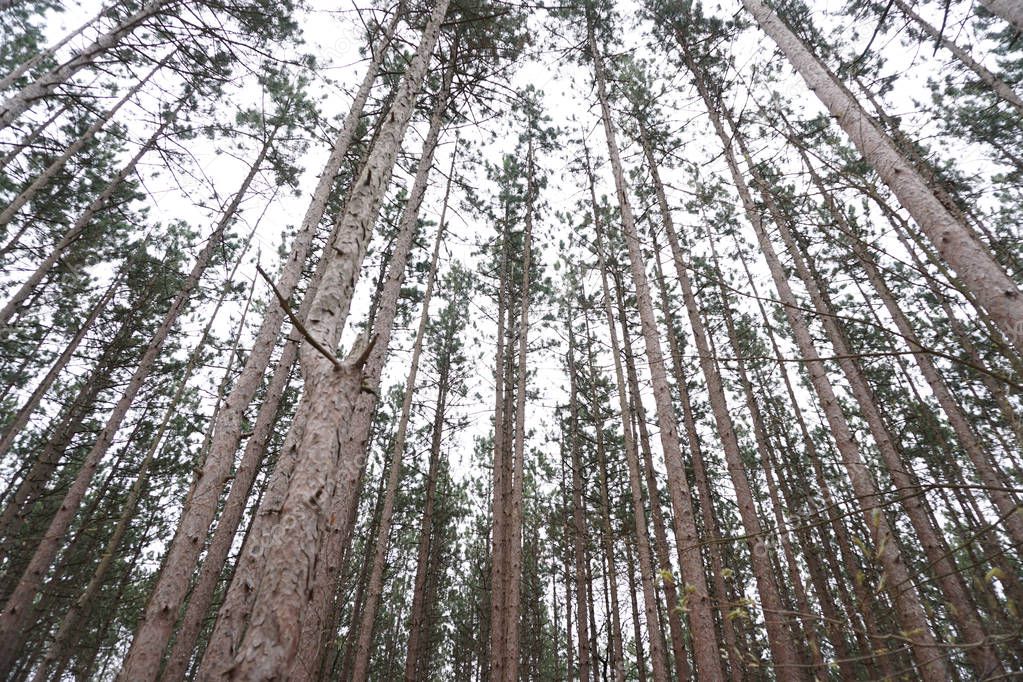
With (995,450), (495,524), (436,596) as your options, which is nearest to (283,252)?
(495,524)

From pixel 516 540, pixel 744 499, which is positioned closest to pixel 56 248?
pixel 516 540

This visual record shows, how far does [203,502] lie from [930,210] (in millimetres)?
7887

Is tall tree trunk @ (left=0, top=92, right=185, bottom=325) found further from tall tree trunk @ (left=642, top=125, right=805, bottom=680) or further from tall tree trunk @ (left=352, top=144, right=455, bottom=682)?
tall tree trunk @ (left=642, top=125, right=805, bottom=680)

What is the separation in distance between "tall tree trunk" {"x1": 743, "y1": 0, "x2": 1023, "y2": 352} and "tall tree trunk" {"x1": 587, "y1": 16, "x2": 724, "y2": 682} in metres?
2.08

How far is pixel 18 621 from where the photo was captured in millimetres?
7930

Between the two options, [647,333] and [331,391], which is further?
[647,333]

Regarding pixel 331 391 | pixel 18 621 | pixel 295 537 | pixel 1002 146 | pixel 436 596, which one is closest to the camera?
pixel 295 537

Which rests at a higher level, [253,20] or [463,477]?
[253,20]

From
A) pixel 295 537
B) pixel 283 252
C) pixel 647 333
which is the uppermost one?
pixel 283 252

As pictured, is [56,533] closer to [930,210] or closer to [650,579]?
[650,579]

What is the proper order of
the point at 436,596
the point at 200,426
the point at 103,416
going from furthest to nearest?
the point at 436,596, the point at 103,416, the point at 200,426

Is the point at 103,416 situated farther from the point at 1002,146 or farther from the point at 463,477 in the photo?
the point at 1002,146

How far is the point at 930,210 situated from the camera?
133 inches

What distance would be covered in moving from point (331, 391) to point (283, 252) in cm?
1255
